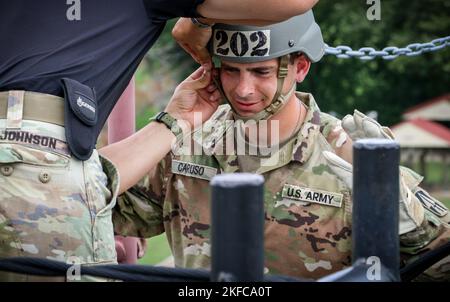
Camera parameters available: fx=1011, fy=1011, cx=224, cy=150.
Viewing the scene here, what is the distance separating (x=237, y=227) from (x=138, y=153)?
1434 mm

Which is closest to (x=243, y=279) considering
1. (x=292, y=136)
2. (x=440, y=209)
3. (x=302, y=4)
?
(x=302, y=4)

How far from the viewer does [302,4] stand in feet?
10.1

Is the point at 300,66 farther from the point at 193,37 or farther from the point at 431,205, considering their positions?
the point at 431,205

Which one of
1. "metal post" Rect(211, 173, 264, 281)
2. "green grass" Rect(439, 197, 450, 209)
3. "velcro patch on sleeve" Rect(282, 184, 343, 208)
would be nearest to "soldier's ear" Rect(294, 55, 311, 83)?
"velcro patch on sleeve" Rect(282, 184, 343, 208)

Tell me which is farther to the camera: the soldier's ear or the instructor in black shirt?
the soldier's ear

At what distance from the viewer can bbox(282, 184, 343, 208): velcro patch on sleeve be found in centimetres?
388

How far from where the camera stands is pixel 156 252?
33.9 feet

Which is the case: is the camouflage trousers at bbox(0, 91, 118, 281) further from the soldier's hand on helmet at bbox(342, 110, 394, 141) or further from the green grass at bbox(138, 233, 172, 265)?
the green grass at bbox(138, 233, 172, 265)

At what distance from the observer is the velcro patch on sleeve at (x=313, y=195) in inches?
153

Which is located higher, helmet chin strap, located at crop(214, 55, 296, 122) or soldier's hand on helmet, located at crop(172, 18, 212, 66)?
soldier's hand on helmet, located at crop(172, 18, 212, 66)

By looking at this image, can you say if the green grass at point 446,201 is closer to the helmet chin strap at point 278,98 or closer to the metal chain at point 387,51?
the metal chain at point 387,51

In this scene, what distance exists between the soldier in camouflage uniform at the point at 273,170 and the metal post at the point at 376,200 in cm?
138

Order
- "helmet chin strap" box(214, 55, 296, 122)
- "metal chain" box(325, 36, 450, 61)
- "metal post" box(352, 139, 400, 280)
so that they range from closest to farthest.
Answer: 1. "metal post" box(352, 139, 400, 280)
2. "helmet chin strap" box(214, 55, 296, 122)
3. "metal chain" box(325, 36, 450, 61)

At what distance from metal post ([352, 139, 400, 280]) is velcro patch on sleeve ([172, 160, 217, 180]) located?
5.91 ft
